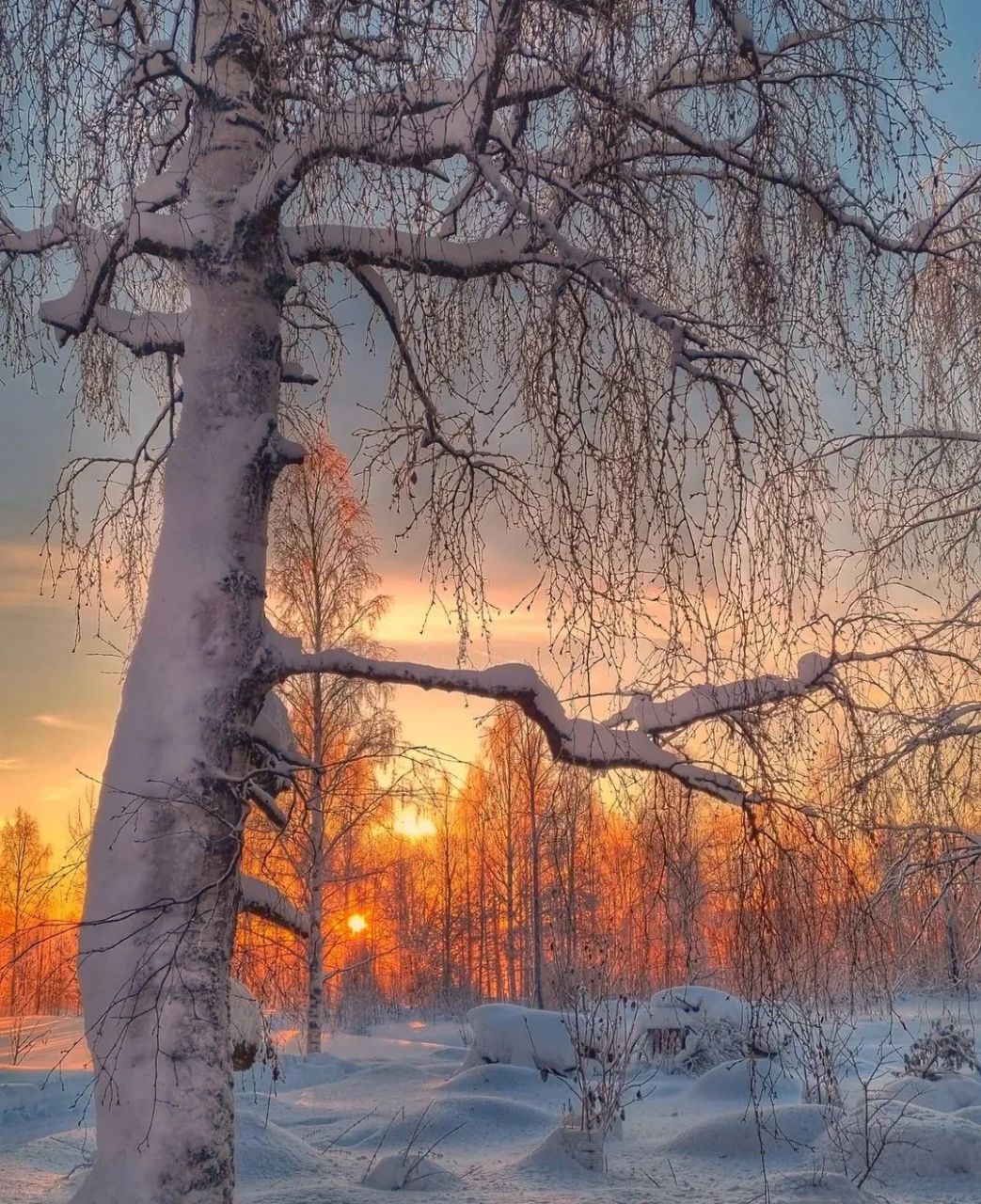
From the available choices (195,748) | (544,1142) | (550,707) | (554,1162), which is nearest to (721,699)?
(550,707)

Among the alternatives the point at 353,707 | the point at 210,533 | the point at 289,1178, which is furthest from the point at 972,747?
the point at 353,707

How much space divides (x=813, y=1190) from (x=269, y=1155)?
10.1 ft

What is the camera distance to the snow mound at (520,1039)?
34.4 feet

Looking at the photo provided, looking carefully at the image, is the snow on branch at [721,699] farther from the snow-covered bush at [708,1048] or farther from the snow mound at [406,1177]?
the snow-covered bush at [708,1048]

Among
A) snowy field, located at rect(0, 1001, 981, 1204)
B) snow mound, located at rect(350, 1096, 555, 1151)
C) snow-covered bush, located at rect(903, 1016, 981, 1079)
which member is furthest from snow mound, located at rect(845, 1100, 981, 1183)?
snow-covered bush, located at rect(903, 1016, 981, 1079)

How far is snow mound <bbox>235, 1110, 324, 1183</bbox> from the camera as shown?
6.09 meters

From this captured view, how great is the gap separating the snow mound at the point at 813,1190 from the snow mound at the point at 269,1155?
265 centimetres

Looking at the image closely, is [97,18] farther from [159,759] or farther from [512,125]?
[159,759]

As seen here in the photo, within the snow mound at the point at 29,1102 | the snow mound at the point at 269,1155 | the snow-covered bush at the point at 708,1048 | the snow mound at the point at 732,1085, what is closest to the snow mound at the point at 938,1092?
the snow mound at the point at 732,1085

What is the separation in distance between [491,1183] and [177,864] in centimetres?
386

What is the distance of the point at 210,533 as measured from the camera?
11.6 ft

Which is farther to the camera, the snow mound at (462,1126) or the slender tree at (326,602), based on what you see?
the slender tree at (326,602)

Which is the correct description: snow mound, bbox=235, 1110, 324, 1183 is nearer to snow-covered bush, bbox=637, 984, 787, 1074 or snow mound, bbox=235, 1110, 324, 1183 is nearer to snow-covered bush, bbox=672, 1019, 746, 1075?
snow-covered bush, bbox=637, 984, 787, 1074


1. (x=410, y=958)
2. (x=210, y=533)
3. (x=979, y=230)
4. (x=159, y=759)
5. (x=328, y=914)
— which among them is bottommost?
(x=410, y=958)
